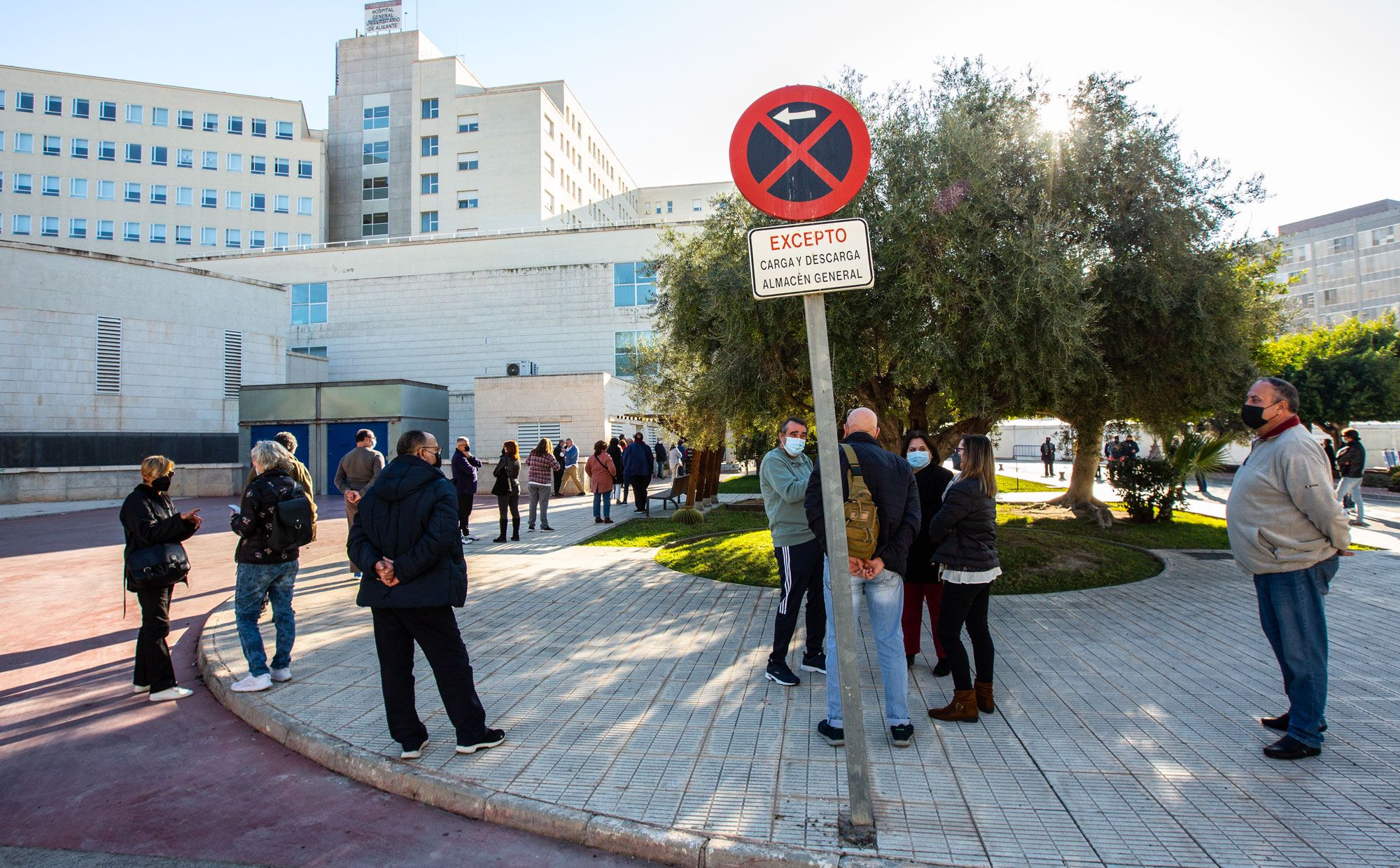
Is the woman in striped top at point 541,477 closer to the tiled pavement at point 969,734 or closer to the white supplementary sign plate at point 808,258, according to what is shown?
the tiled pavement at point 969,734

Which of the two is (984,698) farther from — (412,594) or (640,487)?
(640,487)

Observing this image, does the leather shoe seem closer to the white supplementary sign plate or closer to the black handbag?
the white supplementary sign plate

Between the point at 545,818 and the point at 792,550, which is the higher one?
the point at 792,550

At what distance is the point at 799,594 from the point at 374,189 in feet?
206

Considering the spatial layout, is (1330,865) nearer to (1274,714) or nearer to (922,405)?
(1274,714)

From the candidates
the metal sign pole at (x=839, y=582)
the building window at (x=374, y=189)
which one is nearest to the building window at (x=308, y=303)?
the building window at (x=374, y=189)

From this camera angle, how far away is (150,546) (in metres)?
5.45

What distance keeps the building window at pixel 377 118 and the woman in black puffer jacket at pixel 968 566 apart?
209 ft

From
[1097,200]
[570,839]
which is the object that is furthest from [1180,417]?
[570,839]

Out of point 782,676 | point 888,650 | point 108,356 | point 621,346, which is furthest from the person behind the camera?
point 621,346

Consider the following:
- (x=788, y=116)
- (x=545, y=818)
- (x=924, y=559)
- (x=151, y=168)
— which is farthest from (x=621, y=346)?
(x=151, y=168)

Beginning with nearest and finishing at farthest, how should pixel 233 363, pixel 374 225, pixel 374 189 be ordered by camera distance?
pixel 233 363 < pixel 374 189 < pixel 374 225

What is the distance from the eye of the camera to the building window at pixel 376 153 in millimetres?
58269

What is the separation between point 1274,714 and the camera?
4621 millimetres
